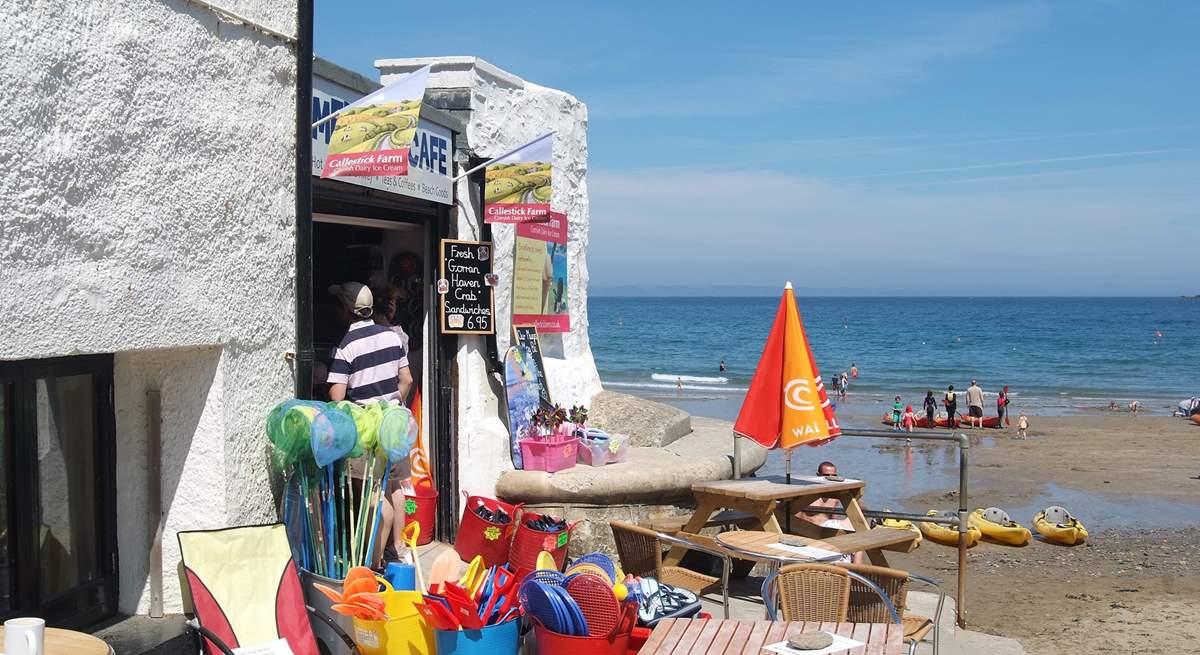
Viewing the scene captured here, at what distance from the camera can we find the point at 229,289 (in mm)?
4680

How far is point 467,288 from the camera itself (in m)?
7.54

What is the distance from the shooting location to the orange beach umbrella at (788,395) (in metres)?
6.95

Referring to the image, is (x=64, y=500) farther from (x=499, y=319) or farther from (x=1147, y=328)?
(x=1147, y=328)

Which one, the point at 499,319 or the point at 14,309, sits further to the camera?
the point at 499,319

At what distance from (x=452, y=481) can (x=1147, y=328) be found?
8048 centimetres

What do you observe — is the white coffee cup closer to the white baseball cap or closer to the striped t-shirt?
the striped t-shirt

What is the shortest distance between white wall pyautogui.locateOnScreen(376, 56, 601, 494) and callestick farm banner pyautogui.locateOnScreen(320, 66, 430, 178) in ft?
7.00

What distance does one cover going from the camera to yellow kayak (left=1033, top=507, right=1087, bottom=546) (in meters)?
13.5

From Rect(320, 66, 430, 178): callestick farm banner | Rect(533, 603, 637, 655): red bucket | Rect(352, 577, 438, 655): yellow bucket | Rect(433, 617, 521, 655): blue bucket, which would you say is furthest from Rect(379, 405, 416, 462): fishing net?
Rect(320, 66, 430, 178): callestick farm banner

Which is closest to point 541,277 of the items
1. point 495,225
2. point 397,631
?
point 495,225

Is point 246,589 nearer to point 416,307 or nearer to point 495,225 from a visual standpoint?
point 416,307

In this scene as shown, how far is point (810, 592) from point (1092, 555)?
9397 mm

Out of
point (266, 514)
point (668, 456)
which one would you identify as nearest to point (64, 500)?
point (266, 514)

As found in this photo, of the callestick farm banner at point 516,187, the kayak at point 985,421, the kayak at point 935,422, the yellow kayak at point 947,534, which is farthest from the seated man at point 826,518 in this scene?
the kayak at point 935,422
